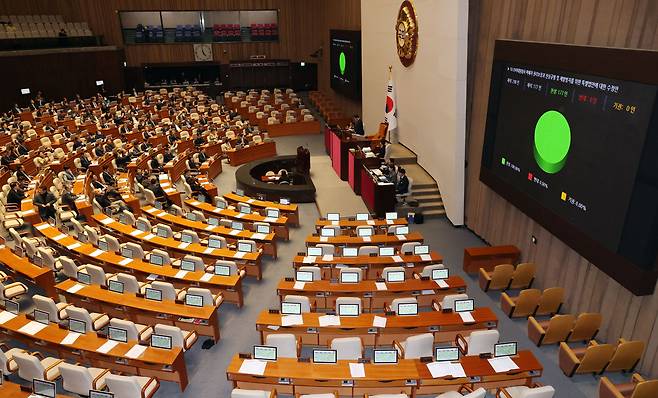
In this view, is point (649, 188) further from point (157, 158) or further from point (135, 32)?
point (135, 32)

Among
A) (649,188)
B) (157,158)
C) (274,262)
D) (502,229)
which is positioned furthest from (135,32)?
(649,188)

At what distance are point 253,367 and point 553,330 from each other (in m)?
5.85

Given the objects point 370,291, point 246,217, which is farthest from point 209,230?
point 370,291

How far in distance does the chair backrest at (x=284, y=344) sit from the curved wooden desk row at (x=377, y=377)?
344 mm

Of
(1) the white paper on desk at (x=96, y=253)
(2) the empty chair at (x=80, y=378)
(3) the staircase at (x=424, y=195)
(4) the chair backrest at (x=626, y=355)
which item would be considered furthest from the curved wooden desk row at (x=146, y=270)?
(4) the chair backrest at (x=626, y=355)

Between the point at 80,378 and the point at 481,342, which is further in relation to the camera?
the point at 481,342

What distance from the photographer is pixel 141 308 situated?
988 cm

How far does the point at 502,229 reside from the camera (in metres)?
13.4

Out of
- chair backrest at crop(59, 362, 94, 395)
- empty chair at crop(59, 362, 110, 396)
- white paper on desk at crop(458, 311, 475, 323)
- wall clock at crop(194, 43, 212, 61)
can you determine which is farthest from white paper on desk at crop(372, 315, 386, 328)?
wall clock at crop(194, 43, 212, 61)

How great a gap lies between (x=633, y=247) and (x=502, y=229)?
5.13 m

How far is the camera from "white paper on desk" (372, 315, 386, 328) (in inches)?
363

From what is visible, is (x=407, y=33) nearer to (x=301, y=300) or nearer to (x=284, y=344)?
(x=301, y=300)

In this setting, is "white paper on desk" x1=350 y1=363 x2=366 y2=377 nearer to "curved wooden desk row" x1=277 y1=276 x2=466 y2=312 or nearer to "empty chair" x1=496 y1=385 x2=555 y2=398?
"empty chair" x1=496 y1=385 x2=555 y2=398

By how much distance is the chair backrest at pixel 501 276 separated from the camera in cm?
1153
